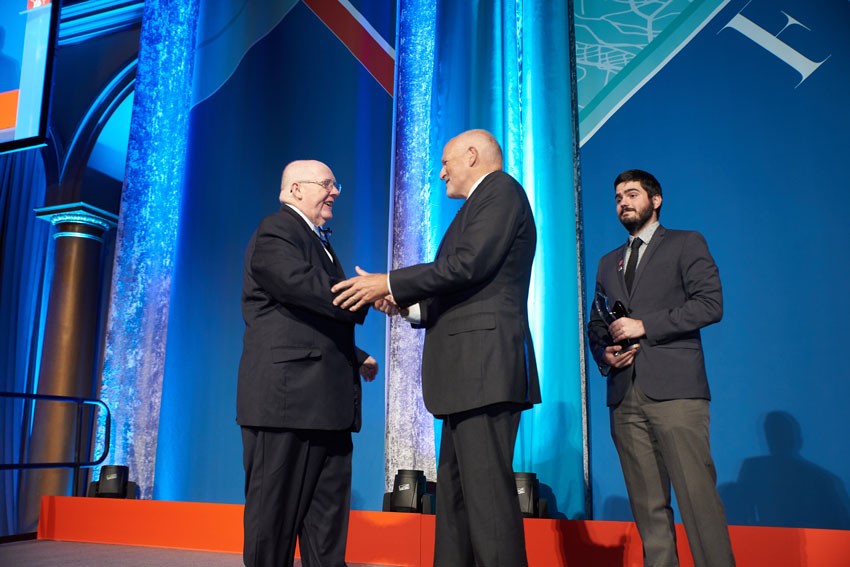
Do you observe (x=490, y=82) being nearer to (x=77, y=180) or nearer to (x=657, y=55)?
(x=657, y=55)

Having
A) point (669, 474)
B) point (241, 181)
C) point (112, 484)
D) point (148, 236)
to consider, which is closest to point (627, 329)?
point (669, 474)

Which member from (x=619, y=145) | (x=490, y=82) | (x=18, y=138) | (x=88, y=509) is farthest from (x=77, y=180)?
(x=619, y=145)

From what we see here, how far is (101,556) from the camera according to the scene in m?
3.31

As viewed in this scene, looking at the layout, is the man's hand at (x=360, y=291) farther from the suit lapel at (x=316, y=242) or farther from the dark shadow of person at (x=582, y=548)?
the dark shadow of person at (x=582, y=548)

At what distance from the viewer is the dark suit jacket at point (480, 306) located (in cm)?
189

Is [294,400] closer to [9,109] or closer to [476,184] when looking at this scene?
[476,184]

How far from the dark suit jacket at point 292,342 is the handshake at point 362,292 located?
0.09 ft

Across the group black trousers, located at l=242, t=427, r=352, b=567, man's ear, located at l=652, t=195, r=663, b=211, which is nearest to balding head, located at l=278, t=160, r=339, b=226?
black trousers, located at l=242, t=427, r=352, b=567

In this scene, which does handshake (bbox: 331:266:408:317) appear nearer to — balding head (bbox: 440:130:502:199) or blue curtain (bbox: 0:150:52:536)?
balding head (bbox: 440:130:502:199)

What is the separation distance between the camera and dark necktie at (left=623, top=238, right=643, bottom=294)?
8.25 ft

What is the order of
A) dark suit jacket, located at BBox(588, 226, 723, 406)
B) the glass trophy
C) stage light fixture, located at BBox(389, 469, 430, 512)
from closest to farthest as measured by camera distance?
dark suit jacket, located at BBox(588, 226, 723, 406) → the glass trophy → stage light fixture, located at BBox(389, 469, 430, 512)

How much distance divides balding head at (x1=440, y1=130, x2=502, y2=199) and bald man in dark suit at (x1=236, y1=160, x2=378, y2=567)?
0.49 metres

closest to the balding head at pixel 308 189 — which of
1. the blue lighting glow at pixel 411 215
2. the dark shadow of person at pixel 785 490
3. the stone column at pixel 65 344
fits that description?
the blue lighting glow at pixel 411 215

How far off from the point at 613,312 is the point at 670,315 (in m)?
0.21
